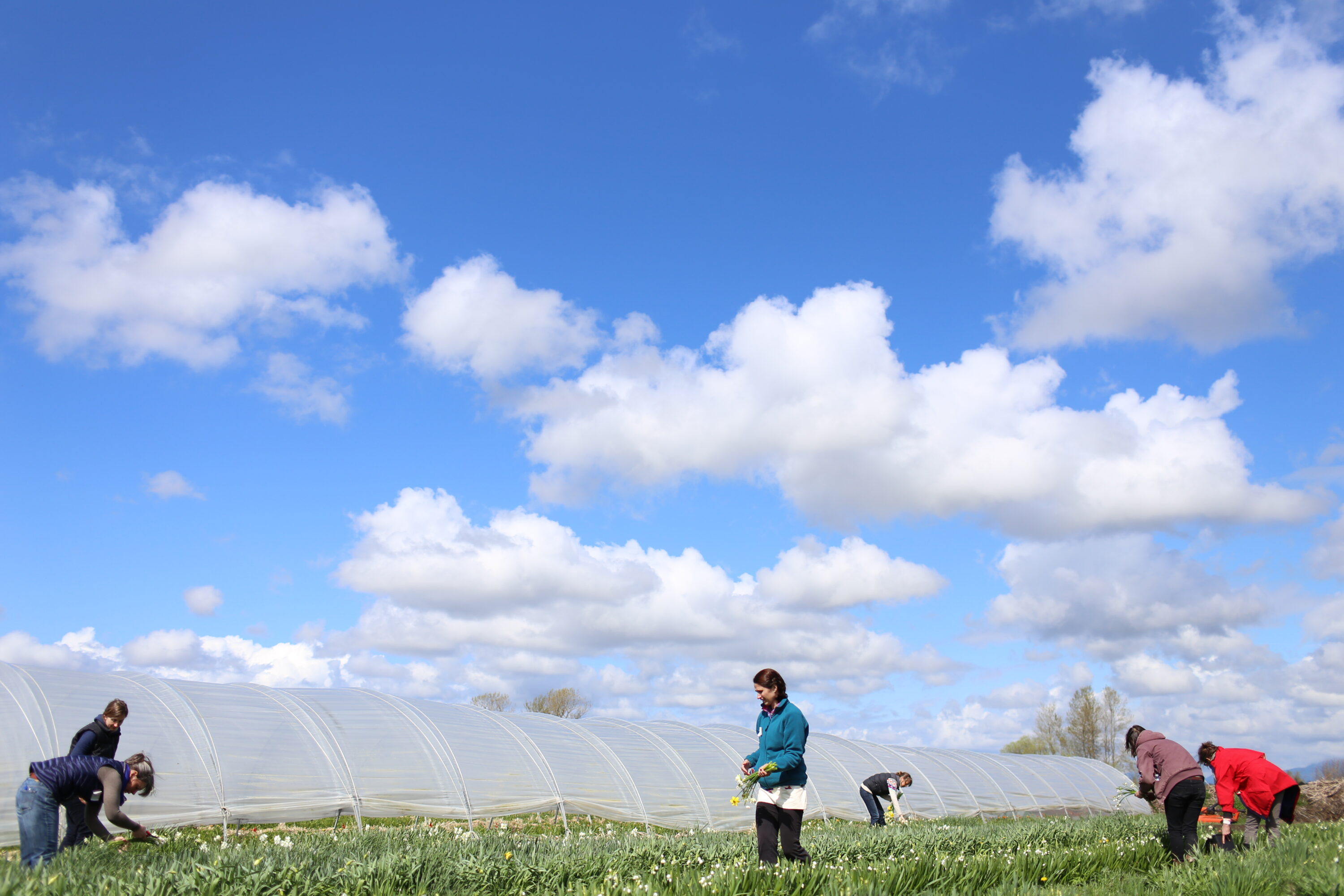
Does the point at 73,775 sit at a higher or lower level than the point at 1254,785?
higher

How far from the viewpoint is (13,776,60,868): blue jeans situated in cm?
716

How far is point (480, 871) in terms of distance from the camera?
6.78 metres

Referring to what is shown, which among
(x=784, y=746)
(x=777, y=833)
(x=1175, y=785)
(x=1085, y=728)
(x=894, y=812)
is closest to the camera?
(x=784, y=746)

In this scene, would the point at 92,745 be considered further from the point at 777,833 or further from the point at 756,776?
the point at 777,833

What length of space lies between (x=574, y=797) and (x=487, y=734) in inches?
90.7

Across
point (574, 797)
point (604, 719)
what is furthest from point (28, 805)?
point (604, 719)

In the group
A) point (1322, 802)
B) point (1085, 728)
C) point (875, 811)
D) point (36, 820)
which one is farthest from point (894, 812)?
point (1085, 728)

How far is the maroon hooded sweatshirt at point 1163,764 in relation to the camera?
9.76 m

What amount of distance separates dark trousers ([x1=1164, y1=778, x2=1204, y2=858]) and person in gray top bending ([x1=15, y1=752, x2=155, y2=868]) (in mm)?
9867

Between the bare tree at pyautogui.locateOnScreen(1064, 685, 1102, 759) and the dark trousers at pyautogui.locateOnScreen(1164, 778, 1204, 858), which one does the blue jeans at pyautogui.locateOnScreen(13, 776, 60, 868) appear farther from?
the bare tree at pyautogui.locateOnScreen(1064, 685, 1102, 759)

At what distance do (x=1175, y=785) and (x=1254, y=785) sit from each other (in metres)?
1.27

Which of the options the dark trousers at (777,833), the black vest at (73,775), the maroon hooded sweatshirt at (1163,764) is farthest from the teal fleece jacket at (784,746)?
the black vest at (73,775)

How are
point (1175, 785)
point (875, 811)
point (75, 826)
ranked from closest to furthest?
point (75, 826)
point (1175, 785)
point (875, 811)

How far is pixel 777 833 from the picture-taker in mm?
8062
